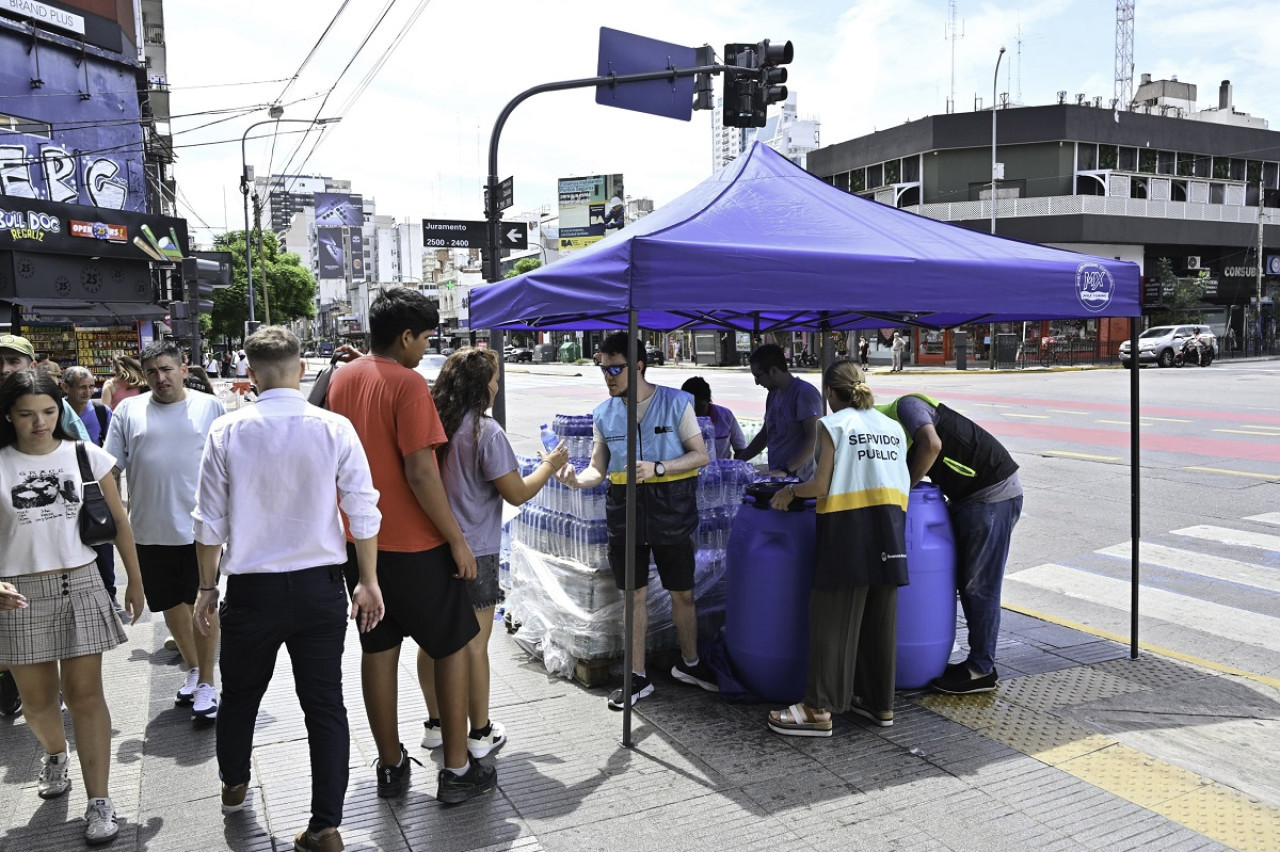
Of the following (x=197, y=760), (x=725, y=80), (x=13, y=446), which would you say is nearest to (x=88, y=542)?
(x=13, y=446)

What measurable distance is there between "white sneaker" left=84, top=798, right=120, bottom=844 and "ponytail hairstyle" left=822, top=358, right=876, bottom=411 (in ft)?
11.6

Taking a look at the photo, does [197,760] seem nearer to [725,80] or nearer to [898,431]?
[898,431]

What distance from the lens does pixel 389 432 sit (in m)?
3.52

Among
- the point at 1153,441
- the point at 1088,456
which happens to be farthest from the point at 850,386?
the point at 1153,441

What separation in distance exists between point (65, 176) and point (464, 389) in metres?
23.4

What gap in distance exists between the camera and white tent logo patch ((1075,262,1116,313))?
5.00 m

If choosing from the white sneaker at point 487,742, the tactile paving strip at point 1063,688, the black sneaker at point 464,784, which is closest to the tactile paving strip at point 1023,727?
the tactile paving strip at point 1063,688

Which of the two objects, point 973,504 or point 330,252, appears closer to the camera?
point 973,504

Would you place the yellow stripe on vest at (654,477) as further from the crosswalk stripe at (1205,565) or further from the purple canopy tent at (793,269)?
the crosswalk stripe at (1205,565)

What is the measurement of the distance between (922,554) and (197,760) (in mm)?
3656

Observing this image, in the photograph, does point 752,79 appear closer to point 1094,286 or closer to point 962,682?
point 1094,286

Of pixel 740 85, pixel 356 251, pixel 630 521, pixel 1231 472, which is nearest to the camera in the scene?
pixel 630 521

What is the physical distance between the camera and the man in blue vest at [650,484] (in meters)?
4.61

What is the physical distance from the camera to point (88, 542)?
3537mm
